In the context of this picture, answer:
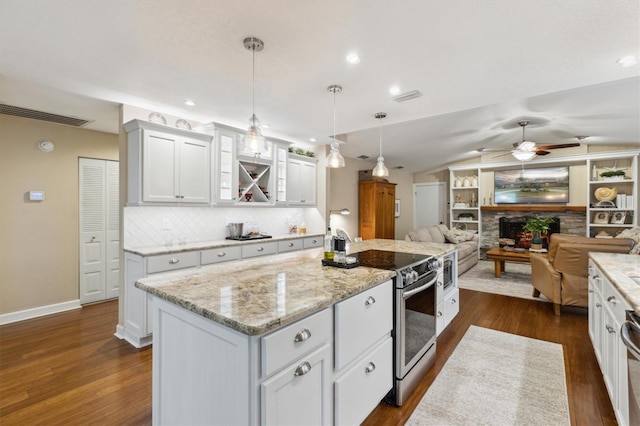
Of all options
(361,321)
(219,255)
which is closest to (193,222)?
(219,255)

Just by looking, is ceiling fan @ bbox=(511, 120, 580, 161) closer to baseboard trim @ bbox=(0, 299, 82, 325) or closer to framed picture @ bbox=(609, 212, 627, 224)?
framed picture @ bbox=(609, 212, 627, 224)

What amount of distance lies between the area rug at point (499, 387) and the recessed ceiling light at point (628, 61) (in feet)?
8.59

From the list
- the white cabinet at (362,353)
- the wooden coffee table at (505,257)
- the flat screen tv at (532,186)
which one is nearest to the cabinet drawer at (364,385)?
the white cabinet at (362,353)

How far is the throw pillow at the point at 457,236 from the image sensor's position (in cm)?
701

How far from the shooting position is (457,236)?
725 cm

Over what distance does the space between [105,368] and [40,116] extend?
10.3 feet

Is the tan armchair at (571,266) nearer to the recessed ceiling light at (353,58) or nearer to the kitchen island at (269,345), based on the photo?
the kitchen island at (269,345)

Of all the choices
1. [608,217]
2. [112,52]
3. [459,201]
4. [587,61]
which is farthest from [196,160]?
[608,217]

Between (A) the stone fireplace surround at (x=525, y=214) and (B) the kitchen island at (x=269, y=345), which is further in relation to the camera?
(A) the stone fireplace surround at (x=525, y=214)

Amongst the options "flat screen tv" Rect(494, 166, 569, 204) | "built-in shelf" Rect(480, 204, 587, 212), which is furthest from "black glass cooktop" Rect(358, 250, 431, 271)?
"flat screen tv" Rect(494, 166, 569, 204)

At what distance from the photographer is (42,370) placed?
8.36 feet

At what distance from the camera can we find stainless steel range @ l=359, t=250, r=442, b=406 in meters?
2.04

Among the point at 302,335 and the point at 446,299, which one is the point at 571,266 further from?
the point at 302,335

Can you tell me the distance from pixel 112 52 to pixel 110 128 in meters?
2.41
